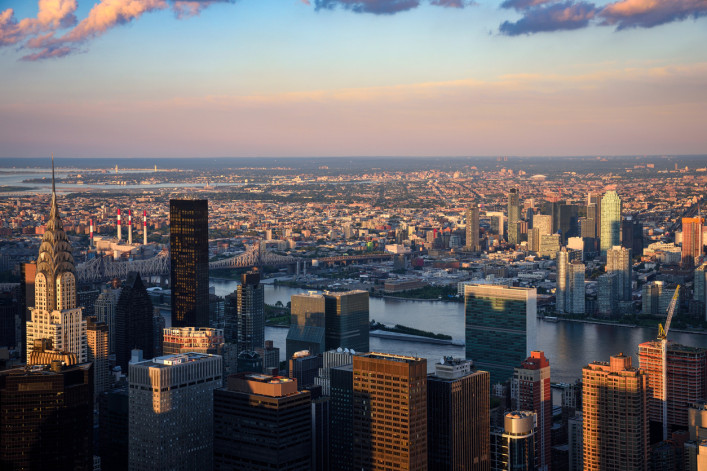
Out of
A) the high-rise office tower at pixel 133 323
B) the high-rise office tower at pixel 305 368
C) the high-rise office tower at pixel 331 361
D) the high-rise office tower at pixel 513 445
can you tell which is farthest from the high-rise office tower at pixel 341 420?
the high-rise office tower at pixel 133 323

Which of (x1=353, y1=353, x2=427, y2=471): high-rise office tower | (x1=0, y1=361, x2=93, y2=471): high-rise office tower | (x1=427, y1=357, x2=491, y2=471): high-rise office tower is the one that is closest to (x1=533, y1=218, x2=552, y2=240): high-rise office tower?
(x1=427, y1=357, x2=491, y2=471): high-rise office tower

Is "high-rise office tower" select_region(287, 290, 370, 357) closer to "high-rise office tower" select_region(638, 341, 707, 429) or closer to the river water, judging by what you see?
the river water

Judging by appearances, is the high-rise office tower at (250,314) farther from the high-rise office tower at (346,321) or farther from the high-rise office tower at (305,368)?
the high-rise office tower at (305,368)

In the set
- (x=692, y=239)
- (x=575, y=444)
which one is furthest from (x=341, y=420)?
(x=692, y=239)

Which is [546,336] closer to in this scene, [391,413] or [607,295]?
[607,295]

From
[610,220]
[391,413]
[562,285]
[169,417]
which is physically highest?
[610,220]
